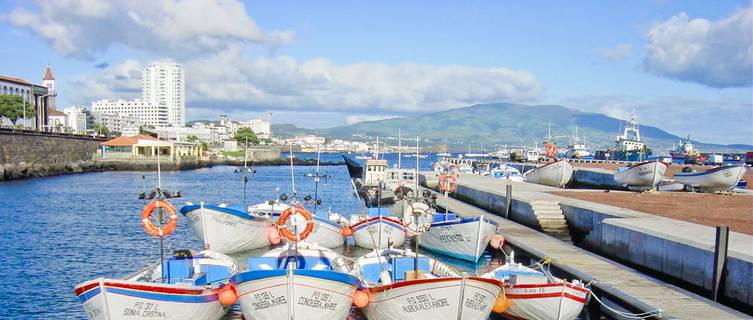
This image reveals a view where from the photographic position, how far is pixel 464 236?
2841 centimetres

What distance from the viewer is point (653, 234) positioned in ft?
74.7

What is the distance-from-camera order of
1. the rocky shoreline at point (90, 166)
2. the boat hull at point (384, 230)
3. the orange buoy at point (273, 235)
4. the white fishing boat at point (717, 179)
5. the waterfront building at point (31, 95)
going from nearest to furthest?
the orange buoy at point (273, 235) → the boat hull at point (384, 230) → the white fishing boat at point (717, 179) → the rocky shoreline at point (90, 166) → the waterfront building at point (31, 95)

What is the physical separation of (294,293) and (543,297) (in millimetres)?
6060

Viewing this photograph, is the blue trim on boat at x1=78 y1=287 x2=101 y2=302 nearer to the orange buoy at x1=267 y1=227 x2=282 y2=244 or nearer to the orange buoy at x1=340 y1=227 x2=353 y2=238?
the orange buoy at x1=267 y1=227 x2=282 y2=244

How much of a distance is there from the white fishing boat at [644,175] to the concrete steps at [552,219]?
58.3ft

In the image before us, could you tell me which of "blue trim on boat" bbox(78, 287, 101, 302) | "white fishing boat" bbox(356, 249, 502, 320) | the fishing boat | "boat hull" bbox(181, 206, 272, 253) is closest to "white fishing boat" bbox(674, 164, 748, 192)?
"boat hull" bbox(181, 206, 272, 253)

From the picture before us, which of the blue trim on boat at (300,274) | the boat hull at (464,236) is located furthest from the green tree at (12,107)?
the blue trim on boat at (300,274)

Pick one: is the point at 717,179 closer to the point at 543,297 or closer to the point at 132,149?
the point at 543,297

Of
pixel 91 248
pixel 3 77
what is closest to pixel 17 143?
pixel 3 77

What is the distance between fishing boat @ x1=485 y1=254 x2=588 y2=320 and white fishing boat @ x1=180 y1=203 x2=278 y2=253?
14797mm

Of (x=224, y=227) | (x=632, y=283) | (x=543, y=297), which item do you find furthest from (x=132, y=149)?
(x=543, y=297)

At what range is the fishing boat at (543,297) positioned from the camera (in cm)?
1720

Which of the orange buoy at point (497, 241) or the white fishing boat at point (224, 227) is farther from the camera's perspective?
the white fishing boat at point (224, 227)

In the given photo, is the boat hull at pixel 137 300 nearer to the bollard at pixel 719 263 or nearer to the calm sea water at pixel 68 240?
the calm sea water at pixel 68 240
